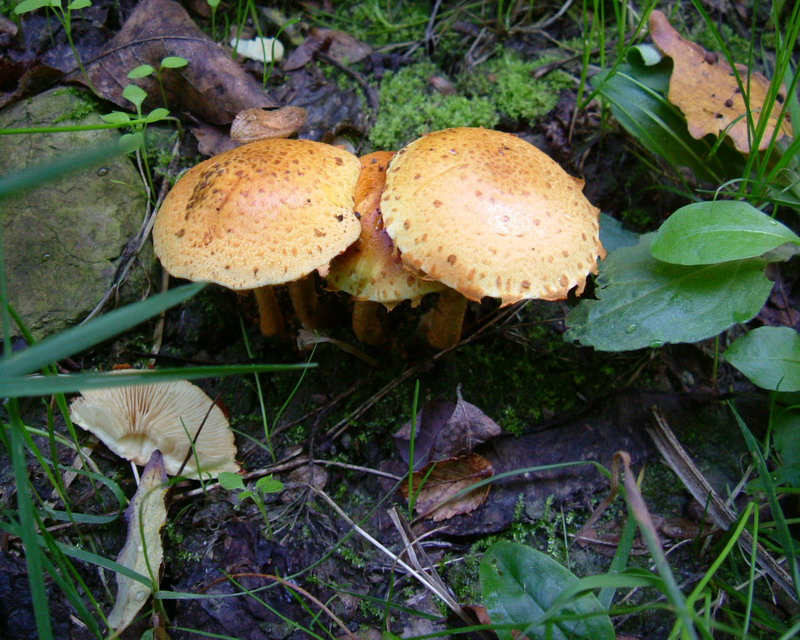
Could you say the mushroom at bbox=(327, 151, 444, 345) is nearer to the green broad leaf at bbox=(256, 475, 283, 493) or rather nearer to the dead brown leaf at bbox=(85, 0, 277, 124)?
the green broad leaf at bbox=(256, 475, 283, 493)

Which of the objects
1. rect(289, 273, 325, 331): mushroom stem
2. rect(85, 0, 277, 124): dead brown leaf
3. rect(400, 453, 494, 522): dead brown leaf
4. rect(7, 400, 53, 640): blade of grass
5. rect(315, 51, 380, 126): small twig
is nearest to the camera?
rect(7, 400, 53, 640): blade of grass

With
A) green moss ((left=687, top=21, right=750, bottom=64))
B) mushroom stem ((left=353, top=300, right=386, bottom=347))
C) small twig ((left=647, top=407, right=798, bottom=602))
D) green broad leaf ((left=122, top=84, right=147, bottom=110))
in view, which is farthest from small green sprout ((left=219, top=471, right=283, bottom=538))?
green moss ((left=687, top=21, right=750, bottom=64))

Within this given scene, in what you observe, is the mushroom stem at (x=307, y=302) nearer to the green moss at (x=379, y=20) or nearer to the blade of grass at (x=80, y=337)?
the blade of grass at (x=80, y=337)

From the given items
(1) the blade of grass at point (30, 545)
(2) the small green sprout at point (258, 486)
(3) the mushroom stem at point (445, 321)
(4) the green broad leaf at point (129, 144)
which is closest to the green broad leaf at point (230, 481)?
(2) the small green sprout at point (258, 486)

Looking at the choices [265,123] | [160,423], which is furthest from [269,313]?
[265,123]

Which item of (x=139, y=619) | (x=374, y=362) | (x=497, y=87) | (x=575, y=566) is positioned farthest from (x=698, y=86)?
(x=139, y=619)

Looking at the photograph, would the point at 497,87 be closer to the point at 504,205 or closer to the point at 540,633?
the point at 504,205
